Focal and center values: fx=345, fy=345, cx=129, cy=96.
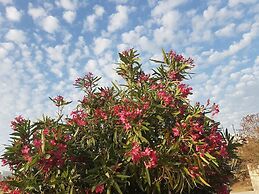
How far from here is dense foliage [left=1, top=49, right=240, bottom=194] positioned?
412cm

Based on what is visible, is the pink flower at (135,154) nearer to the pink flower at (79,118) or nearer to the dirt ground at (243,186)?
the pink flower at (79,118)

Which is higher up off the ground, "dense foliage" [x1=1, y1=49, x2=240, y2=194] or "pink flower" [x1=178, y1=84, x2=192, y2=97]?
"pink flower" [x1=178, y1=84, x2=192, y2=97]

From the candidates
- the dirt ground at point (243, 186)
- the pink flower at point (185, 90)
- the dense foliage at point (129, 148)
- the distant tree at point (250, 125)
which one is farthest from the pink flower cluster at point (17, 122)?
the dirt ground at point (243, 186)

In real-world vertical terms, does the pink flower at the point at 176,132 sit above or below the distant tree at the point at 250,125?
below

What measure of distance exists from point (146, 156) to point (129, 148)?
0.26 metres

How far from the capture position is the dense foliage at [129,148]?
4.12m

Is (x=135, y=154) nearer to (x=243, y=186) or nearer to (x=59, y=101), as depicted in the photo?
(x=59, y=101)

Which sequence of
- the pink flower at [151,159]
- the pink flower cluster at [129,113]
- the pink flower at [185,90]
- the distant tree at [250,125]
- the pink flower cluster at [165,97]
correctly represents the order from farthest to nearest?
the distant tree at [250,125], the pink flower at [185,90], the pink flower cluster at [165,97], the pink flower cluster at [129,113], the pink flower at [151,159]

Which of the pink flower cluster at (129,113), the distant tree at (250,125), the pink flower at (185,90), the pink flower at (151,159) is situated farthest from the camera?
the distant tree at (250,125)

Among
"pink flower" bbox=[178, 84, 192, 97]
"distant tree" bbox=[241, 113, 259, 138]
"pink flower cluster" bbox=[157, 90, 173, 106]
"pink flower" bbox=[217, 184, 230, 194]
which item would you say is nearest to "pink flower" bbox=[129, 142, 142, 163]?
"pink flower cluster" bbox=[157, 90, 173, 106]

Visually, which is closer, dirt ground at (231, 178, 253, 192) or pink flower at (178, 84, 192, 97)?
pink flower at (178, 84, 192, 97)

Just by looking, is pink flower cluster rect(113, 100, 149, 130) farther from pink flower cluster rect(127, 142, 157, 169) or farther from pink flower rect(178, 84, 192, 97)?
pink flower rect(178, 84, 192, 97)

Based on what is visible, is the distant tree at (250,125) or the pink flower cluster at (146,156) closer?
the pink flower cluster at (146,156)

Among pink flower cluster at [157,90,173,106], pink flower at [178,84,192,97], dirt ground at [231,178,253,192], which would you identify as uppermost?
dirt ground at [231,178,253,192]
